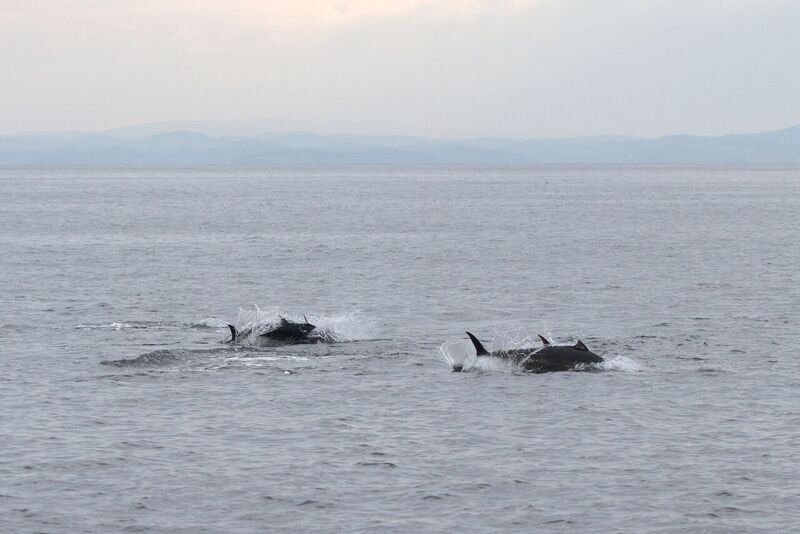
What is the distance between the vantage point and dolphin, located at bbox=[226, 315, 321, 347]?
35.6 meters

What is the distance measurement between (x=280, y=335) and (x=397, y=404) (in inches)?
345

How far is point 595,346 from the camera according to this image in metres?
35.6

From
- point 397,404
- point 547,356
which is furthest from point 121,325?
point 547,356

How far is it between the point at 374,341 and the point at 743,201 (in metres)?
130

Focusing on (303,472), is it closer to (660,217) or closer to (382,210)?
(660,217)

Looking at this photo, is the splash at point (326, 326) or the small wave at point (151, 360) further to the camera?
the splash at point (326, 326)

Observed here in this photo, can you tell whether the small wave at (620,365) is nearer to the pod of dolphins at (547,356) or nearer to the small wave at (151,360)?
the pod of dolphins at (547,356)

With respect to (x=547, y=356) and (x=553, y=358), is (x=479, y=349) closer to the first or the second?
(x=547, y=356)

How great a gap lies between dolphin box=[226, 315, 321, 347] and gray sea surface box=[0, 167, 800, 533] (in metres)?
0.67

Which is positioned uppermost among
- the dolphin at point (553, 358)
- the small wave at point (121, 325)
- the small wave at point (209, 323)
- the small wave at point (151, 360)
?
the dolphin at point (553, 358)

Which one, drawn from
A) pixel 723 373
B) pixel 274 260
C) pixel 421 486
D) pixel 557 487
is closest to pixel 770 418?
pixel 723 373

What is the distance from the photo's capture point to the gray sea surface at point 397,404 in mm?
20500

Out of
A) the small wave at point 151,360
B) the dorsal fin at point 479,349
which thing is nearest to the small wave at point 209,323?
the small wave at point 151,360

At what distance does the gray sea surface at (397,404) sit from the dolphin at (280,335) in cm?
67
